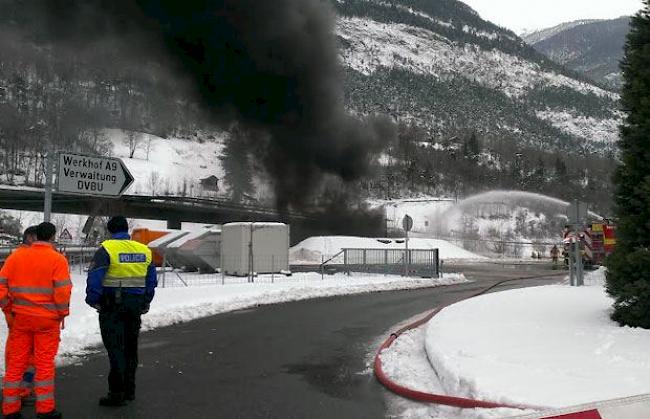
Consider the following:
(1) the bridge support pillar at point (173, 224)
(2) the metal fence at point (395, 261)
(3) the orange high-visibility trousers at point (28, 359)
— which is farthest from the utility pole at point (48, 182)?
(1) the bridge support pillar at point (173, 224)


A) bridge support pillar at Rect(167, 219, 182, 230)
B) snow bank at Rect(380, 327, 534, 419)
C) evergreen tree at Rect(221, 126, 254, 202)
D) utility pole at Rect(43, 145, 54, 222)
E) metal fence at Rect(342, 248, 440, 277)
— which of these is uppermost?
evergreen tree at Rect(221, 126, 254, 202)

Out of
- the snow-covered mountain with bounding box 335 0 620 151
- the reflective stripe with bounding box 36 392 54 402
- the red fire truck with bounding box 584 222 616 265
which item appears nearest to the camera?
the reflective stripe with bounding box 36 392 54 402

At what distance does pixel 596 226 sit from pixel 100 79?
1914 centimetres

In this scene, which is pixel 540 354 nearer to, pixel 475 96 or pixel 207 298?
pixel 207 298

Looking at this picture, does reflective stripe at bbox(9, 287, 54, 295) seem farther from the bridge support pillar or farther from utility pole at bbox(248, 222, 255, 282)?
the bridge support pillar

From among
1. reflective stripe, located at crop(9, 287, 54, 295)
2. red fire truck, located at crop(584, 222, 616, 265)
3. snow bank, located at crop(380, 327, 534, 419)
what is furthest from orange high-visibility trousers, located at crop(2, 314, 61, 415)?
red fire truck, located at crop(584, 222, 616, 265)

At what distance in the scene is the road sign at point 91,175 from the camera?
614cm

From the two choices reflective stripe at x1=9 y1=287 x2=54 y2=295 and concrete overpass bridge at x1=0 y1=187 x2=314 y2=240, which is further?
concrete overpass bridge at x1=0 y1=187 x2=314 y2=240

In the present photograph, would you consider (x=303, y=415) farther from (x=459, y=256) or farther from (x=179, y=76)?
(x=459, y=256)

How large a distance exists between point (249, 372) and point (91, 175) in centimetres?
278

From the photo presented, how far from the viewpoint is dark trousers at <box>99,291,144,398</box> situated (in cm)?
469

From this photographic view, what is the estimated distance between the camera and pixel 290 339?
27.1 ft

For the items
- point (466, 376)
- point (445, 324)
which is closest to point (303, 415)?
point (466, 376)

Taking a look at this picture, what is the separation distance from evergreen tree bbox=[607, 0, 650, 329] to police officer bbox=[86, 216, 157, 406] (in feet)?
16.9
